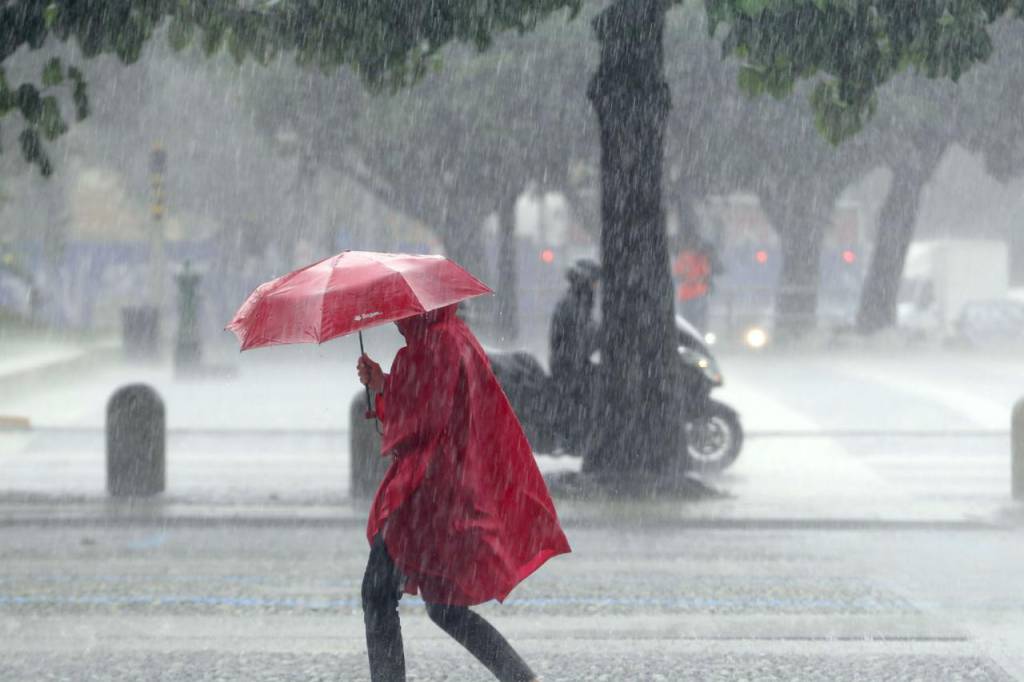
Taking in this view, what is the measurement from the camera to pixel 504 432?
5.15 meters

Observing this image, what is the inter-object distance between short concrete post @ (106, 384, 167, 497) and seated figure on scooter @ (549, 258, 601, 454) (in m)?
3.03

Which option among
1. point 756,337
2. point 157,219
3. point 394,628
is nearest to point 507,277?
point 756,337

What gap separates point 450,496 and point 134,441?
751 cm

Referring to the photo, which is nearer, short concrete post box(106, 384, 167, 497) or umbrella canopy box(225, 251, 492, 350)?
umbrella canopy box(225, 251, 492, 350)

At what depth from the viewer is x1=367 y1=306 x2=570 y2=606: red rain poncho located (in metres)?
4.98

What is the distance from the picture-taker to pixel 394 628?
521cm

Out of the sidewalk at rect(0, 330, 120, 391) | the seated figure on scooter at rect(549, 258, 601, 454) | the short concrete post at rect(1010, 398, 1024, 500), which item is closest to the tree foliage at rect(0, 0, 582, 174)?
the seated figure on scooter at rect(549, 258, 601, 454)

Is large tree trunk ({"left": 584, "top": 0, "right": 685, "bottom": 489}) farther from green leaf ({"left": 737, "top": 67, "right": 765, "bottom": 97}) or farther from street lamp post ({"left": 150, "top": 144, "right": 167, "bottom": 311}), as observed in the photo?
street lamp post ({"left": 150, "top": 144, "right": 167, "bottom": 311})

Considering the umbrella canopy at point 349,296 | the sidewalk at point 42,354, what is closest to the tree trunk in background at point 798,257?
the sidewalk at point 42,354

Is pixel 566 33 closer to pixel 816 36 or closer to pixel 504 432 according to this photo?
pixel 816 36

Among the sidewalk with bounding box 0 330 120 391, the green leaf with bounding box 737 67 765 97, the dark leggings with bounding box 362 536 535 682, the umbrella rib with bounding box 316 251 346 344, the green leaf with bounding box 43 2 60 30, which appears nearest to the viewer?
the umbrella rib with bounding box 316 251 346 344

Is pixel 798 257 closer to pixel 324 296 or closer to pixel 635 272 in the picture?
pixel 635 272

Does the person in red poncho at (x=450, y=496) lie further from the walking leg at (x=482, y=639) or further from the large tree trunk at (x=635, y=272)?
the large tree trunk at (x=635, y=272)

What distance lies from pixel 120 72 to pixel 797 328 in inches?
742
